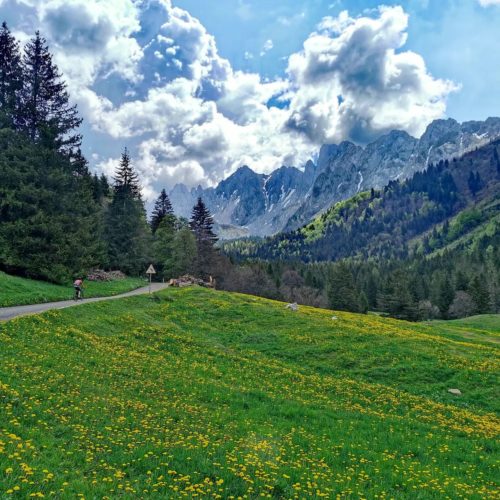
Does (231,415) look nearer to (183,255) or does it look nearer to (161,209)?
(183,255)

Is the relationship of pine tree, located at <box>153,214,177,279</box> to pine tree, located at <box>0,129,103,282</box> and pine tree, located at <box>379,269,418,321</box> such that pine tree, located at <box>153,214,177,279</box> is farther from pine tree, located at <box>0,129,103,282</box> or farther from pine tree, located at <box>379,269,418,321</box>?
pine tree, located at <box>379,269,418,321</box>

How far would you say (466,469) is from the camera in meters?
13.3

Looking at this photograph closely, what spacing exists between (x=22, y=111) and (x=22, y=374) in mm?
46522

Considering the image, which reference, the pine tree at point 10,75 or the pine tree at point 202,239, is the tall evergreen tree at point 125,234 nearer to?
the pine tree at point 202,239

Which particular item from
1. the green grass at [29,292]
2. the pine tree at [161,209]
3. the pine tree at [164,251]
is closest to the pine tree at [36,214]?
the green grass at [29,292]

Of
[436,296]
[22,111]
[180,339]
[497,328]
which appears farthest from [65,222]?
[436,296]

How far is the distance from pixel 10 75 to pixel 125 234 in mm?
37489

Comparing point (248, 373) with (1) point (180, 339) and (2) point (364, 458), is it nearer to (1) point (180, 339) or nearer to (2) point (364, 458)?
(1) point (180, 339)

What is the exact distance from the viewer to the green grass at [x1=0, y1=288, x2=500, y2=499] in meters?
9.91

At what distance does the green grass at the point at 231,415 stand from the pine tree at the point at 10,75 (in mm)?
32938

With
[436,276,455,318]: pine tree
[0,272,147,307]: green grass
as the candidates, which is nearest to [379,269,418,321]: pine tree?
[436,276,455,318]: pine tree

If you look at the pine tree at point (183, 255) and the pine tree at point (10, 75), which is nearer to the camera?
the pine tree at point (10, 75)

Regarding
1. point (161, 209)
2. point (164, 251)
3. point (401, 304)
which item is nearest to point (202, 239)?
point (164, 251)

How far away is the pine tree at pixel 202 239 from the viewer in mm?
97688
